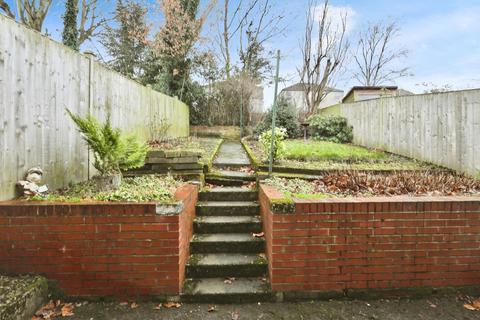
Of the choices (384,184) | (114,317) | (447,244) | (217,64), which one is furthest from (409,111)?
(217,64)

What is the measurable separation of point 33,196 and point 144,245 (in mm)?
1279

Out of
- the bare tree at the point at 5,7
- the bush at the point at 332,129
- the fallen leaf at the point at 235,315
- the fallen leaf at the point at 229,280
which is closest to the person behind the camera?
the fallen leaf at the point at 235,315

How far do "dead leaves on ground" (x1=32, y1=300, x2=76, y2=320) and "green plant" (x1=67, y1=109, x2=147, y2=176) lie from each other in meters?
1.50

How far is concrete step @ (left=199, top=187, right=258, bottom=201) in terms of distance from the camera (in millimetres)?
4855

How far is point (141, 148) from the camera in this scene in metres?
4.60

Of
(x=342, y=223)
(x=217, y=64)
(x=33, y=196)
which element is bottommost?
(x=342, y=223)

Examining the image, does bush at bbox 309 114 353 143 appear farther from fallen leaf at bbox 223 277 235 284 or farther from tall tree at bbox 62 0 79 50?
fallen leaf at bbox 223 277 235 284

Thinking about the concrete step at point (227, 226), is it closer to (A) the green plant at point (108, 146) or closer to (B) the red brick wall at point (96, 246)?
(B) the red brick wall at point (96, 246)

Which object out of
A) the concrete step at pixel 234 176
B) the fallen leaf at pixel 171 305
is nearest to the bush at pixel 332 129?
the concrete step at pixel 234 176

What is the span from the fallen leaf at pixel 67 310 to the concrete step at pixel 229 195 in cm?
215

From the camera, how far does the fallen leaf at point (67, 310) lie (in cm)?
312

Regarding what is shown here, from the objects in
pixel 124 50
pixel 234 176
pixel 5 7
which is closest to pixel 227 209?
pixel 234 176

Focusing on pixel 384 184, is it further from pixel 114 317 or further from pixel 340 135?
pixel 340 135

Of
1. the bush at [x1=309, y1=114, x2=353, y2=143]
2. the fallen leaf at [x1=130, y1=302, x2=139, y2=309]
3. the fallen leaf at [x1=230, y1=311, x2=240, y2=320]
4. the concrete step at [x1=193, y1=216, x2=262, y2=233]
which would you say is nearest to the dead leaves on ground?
the fallen leaf at [x1=130, y1=302, x2=139, y2=309]
